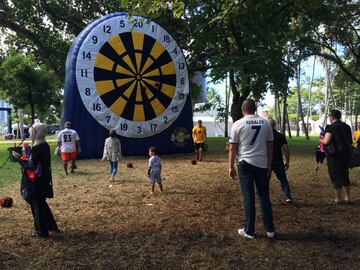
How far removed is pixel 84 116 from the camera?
18250 mm

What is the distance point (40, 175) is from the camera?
22.1 ft

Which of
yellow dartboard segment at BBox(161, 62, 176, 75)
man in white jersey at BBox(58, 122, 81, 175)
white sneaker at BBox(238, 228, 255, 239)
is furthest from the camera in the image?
yellow dartboard segment at BBox(161, 62, 176, 75)

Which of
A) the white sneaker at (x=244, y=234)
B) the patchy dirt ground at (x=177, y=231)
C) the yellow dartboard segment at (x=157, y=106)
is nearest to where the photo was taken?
the patchy dirt ground at (x=177, y=231)

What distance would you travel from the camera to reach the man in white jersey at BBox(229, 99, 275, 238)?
6.67 meters

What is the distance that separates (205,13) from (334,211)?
10.7 metres

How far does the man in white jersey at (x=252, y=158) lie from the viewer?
6.67 metres

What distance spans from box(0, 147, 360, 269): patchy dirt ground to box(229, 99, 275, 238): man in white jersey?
1.04 ft

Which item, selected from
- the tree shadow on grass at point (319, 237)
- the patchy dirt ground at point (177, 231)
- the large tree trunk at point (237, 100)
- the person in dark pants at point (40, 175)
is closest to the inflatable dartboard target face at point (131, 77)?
the large tree trunk at point (237, 100)

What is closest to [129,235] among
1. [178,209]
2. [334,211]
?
[178,209]

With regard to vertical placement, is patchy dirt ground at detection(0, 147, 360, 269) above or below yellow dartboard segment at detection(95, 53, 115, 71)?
below

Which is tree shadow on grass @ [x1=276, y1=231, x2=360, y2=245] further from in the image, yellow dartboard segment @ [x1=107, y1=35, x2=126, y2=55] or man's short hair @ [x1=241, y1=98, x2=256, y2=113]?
yellow dartboard segment @ [x1=107, y1=35, x2=126, y2=55]

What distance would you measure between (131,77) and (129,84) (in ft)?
1.00

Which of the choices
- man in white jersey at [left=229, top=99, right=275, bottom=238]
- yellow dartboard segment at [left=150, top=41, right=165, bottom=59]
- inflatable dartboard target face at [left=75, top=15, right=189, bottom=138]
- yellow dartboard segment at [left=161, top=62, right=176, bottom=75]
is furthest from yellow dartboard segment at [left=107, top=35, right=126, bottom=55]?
man in white jersey at [left=229, top=99, right=275, bottom=238]

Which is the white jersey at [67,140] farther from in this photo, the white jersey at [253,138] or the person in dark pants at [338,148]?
the white jersey at [253,138]
